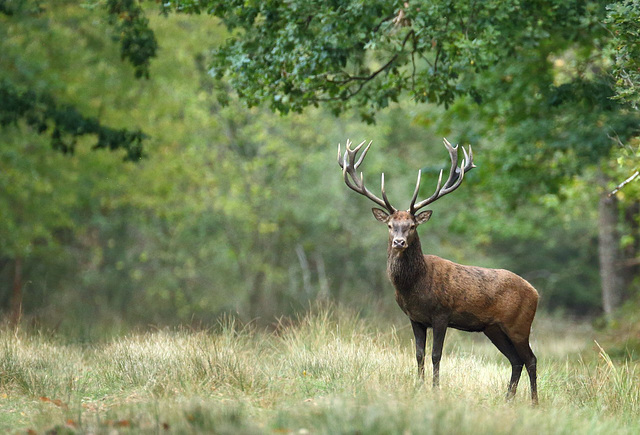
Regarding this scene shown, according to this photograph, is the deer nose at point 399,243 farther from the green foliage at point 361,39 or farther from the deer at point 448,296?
the green foliage at point 361,39

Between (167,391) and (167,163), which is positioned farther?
(167,163)

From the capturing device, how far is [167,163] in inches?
821

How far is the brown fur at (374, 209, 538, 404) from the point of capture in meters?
7.35

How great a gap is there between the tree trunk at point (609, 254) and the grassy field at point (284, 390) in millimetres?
7938

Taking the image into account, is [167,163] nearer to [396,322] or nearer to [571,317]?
[396,322]

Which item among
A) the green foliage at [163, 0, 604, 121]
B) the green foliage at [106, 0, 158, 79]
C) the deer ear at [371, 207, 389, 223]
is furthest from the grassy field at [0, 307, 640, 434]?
the green foliage at [106, 0, 158, 79]

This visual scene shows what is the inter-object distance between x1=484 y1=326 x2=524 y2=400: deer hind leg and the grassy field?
0.20 metres

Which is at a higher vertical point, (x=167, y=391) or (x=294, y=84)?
(x=294, y=84)

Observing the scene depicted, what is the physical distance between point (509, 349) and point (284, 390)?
8.18 feet

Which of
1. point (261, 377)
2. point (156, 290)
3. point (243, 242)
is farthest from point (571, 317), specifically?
point (261, 377)

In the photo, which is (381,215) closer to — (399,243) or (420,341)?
(399,243)

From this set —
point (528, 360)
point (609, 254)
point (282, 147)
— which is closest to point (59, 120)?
point (528, 360)

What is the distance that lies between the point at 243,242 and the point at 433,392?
17.5m

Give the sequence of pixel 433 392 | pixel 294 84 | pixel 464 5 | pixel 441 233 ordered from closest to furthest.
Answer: pixel 433 392
pixel 464 5
pixel 294 84
pixel 441 233
